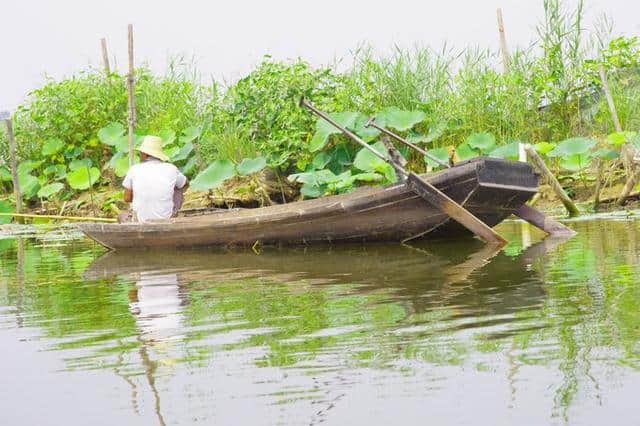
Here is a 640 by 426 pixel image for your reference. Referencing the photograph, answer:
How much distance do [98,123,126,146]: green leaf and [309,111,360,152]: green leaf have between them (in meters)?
3.90

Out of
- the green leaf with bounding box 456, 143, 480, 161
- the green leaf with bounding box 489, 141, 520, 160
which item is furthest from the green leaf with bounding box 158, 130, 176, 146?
the green leaf with bounding box 489, 141, 520, 160

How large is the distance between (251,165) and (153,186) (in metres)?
3.23

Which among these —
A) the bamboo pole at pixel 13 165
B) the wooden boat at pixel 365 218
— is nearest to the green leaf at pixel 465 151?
the wooden boat at pixel 365 218

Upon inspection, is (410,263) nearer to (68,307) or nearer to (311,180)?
(68,307)

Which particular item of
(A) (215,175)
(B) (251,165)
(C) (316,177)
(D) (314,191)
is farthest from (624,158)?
(A) (215,175)

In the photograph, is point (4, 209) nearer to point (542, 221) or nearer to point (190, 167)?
point (190, 167)

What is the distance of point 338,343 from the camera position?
4254mm

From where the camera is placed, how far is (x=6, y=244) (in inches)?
486

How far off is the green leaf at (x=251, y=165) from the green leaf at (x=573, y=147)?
11.1ft

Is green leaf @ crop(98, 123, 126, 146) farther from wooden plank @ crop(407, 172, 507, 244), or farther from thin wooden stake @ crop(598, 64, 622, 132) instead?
wooden plank @ crop(407, 172, 507, 244)

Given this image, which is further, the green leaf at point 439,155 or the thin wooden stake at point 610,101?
the green leaf at point 439,155

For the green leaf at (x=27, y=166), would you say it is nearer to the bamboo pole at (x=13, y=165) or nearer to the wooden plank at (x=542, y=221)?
the bamboo pole at (x=13, y=165)

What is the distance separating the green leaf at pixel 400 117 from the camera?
40.3ft

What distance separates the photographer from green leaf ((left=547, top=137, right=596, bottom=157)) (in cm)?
1137
